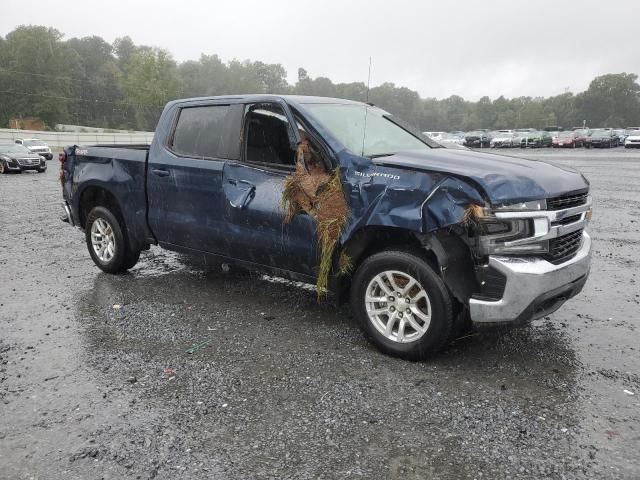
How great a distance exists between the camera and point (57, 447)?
10.2 ft

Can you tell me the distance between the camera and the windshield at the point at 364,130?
4598mm

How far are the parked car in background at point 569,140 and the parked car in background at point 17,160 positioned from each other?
136 ft

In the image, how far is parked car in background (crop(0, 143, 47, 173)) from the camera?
24312mm

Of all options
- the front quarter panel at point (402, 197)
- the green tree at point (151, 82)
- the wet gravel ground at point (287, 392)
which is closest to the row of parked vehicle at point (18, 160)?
the wet gravel ground at point (287, 392)

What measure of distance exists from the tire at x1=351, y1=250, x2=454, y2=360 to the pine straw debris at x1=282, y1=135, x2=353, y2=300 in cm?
27

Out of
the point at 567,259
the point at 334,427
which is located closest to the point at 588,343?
the point at 567,259

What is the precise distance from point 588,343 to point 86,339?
409cm

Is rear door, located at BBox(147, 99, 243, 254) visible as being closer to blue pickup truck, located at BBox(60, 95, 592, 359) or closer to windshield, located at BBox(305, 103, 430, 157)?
blue pickup truck, located at BBox(60, 95, 592, 359)

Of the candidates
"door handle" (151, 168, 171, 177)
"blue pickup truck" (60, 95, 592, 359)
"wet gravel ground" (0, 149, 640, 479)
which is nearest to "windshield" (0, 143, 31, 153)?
"wet gravel ground" (0, 149, 640, 479)

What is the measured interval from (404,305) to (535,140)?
51619mm

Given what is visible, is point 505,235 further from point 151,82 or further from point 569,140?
point 151,82

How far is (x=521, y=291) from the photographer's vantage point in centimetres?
371

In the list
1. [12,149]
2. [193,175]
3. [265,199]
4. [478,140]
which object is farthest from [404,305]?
[478,140]

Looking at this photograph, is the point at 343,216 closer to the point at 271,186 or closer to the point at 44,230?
the point at 271,186
